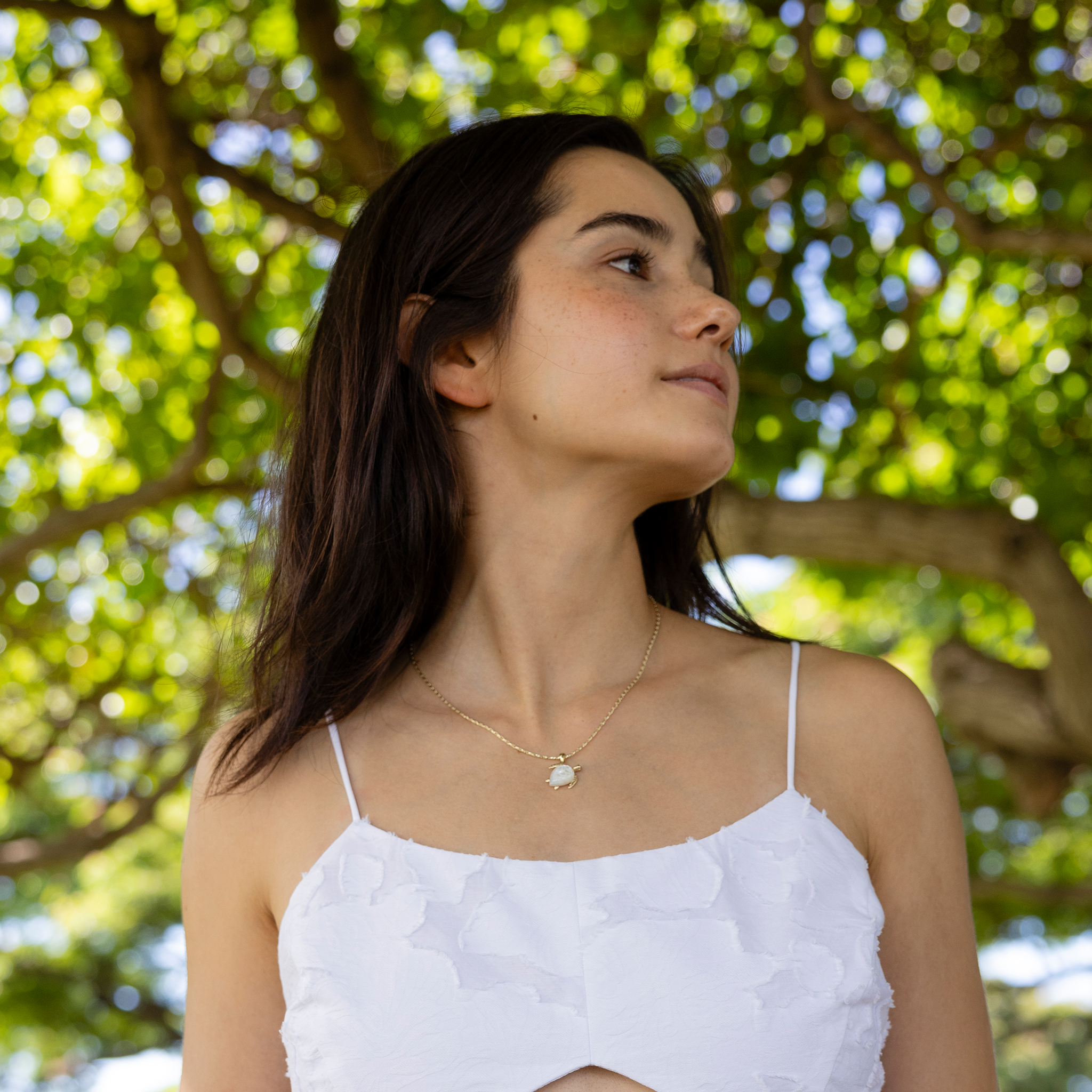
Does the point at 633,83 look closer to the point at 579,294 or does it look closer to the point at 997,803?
the point at 579,294

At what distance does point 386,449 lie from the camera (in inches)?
82.8

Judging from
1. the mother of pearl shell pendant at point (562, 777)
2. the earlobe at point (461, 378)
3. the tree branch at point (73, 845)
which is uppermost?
the earlobe at point (461, 378)

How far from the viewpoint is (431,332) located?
2.06 m

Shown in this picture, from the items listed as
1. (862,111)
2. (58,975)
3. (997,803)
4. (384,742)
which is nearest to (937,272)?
(862,111)

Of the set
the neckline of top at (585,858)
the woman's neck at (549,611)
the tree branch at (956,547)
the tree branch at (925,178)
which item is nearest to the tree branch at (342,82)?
the tree branch at (925,178)

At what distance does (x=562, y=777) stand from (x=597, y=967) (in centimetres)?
30

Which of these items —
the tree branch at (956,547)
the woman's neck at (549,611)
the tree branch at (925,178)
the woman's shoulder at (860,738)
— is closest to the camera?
the woman's shoulder at (860,738)

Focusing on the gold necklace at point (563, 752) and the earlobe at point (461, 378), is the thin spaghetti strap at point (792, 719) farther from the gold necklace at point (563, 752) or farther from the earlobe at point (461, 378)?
the earlobe at point (461, 378)

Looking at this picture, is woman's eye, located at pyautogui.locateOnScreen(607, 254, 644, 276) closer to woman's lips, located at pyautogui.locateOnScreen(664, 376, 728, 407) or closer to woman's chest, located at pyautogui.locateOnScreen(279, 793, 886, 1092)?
woman's lips, located at pyautogui.locateOnScreen(664, 376, 728, 407)

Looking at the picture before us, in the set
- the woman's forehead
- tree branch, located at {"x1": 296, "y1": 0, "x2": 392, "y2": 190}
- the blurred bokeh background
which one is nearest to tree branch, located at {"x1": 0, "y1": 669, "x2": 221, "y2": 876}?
the blurred bokeh background

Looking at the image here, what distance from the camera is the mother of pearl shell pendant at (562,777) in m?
1.84

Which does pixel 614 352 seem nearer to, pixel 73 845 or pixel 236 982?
pixel 236 982

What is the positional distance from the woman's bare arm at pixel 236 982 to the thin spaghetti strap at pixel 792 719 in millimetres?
821

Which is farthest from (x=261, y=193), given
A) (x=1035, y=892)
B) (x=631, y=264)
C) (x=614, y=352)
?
(x=1035, y=892)
